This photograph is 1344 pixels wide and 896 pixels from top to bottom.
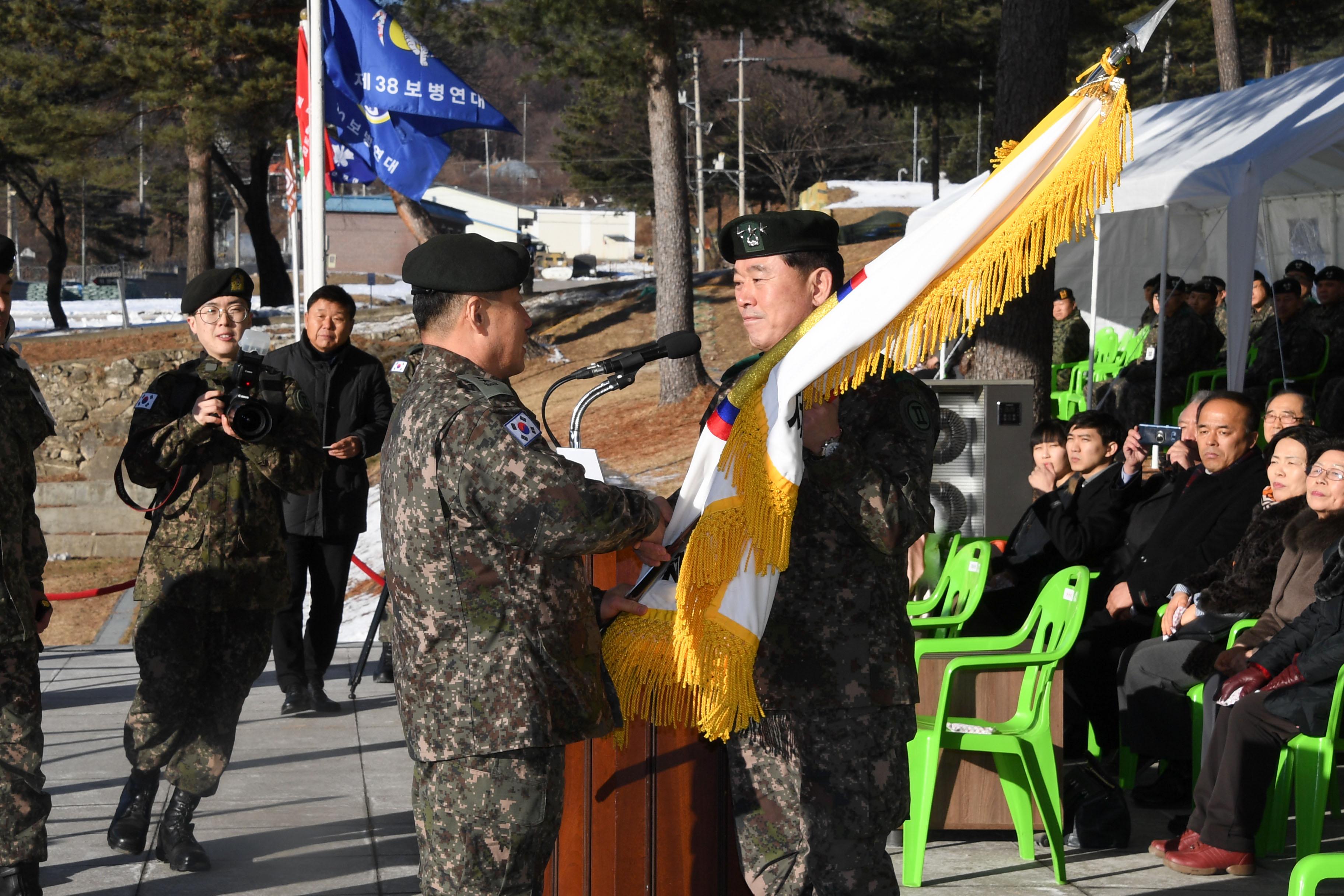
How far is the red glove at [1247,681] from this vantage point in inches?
173

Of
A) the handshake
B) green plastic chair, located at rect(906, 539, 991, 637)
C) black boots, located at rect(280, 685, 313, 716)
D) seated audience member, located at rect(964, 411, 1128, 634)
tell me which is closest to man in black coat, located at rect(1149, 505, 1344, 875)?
green plastic chair, located at rect(906, 539, 991, 637)

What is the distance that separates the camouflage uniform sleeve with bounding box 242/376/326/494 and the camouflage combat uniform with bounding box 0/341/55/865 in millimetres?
745

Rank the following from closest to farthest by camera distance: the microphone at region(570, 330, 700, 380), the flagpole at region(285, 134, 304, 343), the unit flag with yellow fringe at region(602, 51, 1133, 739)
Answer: the unit flag with yellow fringe at region(602, 51, 1133, 739), the microphone at region(570, 330, 700, 380), the flagpole at region(285, 134, 304, 343)

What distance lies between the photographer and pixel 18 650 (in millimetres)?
3566

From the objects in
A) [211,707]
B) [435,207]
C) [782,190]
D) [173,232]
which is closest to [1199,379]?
[211,707]

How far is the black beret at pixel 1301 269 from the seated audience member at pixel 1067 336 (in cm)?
232

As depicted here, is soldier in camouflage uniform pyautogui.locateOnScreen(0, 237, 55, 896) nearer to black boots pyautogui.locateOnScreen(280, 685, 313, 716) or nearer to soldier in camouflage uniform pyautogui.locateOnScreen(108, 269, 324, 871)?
soldier in camouflage uniform pyautogui.locateOnScreen(108, 269, 324, 871)

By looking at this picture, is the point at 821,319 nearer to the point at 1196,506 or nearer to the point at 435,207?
the point at 1196,506

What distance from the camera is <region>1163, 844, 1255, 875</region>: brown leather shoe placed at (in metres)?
4.29

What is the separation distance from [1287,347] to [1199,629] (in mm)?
5603

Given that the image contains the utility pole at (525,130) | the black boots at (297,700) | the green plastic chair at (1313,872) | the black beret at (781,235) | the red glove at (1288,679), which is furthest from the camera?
the utility pole at (525,130)

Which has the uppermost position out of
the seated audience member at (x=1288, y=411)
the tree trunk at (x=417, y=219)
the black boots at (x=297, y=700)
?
the tree trunk at (x=417, y=219)

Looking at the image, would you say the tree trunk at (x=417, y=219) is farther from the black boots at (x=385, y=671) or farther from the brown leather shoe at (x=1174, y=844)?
the brown leather shoe at (x=1174, y=844)

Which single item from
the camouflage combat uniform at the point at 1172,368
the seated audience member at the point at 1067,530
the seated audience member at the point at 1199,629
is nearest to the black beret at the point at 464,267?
the seated audience member at the point at 1199,629
